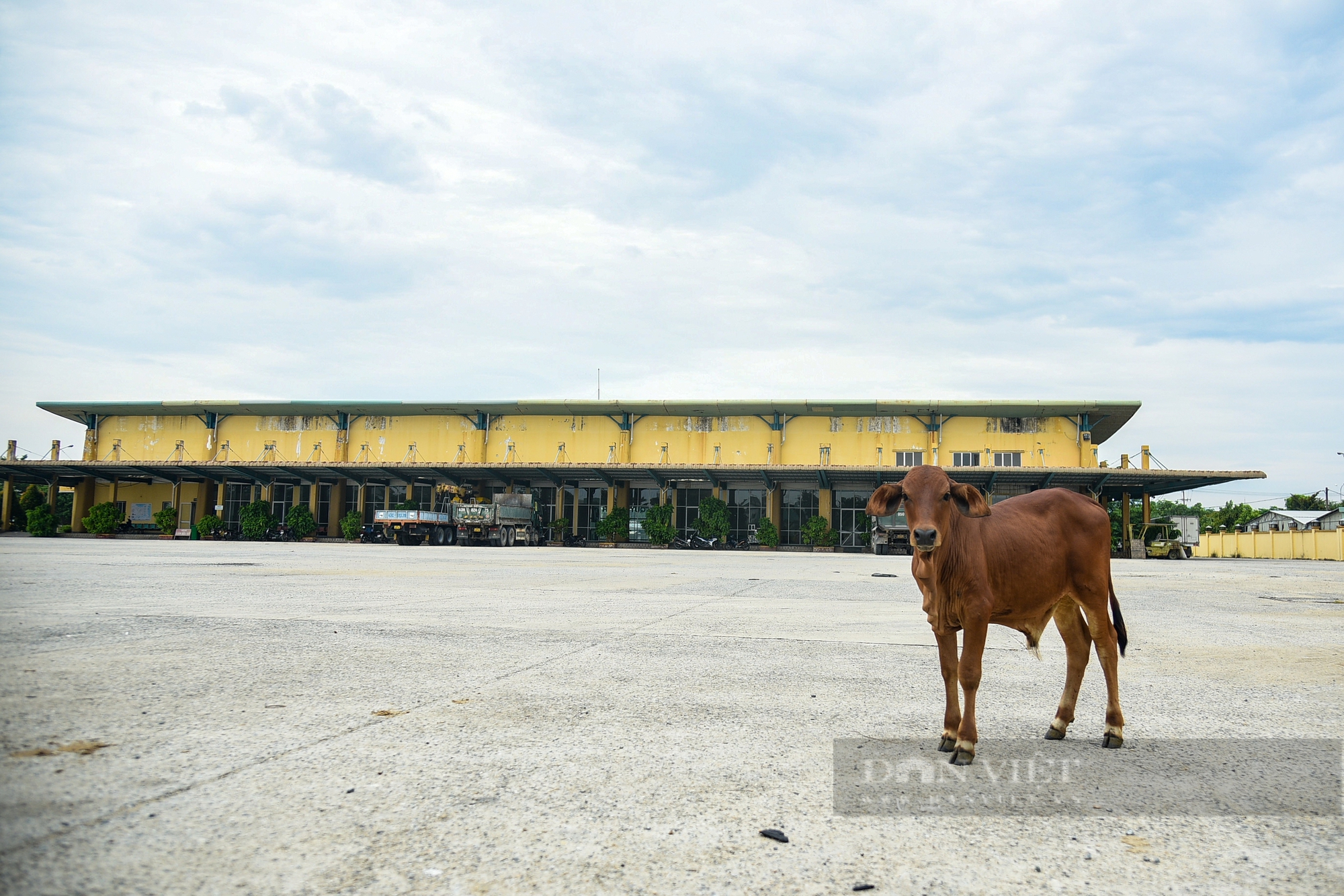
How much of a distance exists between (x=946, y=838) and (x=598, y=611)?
7127 millimetres

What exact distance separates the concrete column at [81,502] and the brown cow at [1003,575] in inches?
2418

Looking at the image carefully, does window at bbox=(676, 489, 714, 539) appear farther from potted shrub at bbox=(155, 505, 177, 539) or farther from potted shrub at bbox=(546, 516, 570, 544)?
potted shrub at bbox=(155, 505, 177, 539)

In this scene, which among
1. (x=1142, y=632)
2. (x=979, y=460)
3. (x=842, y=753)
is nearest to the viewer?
(x=842, y=753)

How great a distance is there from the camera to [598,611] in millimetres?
9570

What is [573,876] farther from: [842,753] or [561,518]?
[561,518]

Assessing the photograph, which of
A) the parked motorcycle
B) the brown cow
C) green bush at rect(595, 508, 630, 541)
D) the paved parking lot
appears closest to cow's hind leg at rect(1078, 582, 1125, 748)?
the brown cow

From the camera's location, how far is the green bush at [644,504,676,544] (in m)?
45.7

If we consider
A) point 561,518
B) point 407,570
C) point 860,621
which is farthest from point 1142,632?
point 561,518

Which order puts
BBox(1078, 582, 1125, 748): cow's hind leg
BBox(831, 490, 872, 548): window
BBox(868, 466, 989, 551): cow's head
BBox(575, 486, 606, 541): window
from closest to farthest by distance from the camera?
BBox(868, 466, 989, 551): cow's head, BBox(1078, 582, 1125, 748): cow's hind leg, BBox(831, 490, 872, 548): window, BBox(575, 486, 606, 541): window

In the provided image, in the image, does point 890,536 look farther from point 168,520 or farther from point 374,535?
point 168,520

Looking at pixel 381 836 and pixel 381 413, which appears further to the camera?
pixel 381 413

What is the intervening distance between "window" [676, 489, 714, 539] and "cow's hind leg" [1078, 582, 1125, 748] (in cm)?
4559

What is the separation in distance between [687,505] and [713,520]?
175 inches

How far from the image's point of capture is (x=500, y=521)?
42062mm
